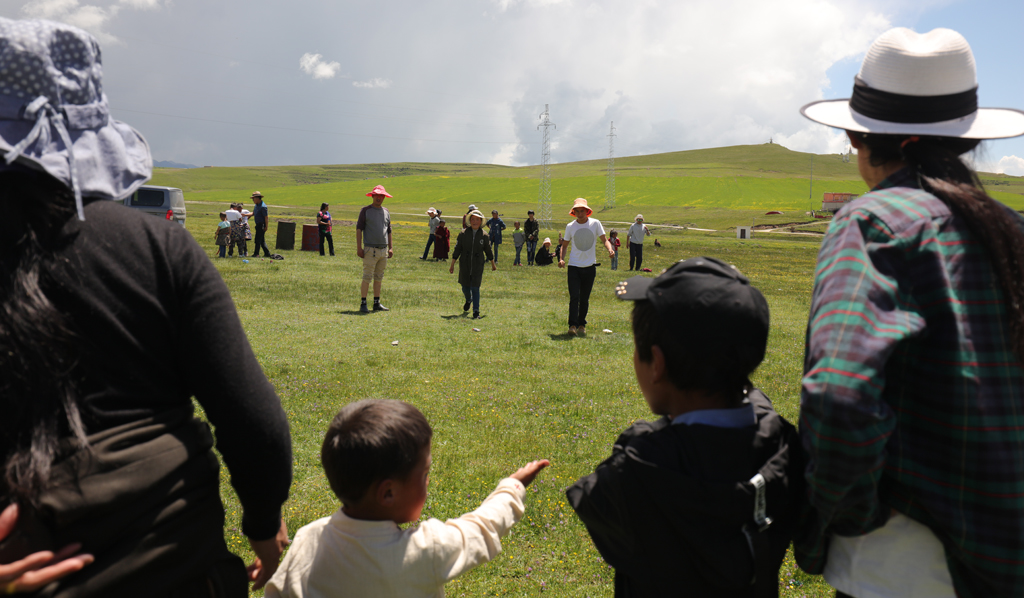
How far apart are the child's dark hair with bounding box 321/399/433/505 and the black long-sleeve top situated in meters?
0.33

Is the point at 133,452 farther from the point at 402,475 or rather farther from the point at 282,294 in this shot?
the point at 282,294

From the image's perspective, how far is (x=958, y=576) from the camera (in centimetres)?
166

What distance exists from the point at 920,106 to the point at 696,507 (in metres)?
1.25

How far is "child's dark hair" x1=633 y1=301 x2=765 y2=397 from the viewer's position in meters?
1.93

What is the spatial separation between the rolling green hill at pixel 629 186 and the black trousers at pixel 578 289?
63.4 meters

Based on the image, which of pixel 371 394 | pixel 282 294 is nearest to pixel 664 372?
pixel 371 394

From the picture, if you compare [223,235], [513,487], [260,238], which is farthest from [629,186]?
[513,487]

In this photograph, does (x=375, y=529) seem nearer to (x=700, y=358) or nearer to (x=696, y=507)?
(x=696, y=507)

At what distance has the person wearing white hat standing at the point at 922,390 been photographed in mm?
1517

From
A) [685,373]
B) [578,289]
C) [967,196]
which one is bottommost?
[578,289]

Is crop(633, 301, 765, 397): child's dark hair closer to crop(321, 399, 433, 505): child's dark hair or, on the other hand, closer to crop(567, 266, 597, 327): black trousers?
crop(321, 399, 433, 505): child's dark hair

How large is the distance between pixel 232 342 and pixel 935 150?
194 centimetres

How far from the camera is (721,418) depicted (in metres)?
1.99

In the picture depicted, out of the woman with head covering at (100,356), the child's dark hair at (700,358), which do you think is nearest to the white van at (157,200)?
the woman with head covering at (100,356)
